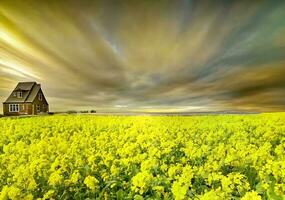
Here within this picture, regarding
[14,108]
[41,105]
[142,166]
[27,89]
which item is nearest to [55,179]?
[142,166]

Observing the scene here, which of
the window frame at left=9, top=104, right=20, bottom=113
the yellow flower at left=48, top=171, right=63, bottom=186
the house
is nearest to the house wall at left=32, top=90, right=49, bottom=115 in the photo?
the house

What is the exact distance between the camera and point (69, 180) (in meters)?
1.37

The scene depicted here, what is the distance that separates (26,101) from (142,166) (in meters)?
1.10

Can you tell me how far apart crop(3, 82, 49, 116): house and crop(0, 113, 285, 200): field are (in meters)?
0.16

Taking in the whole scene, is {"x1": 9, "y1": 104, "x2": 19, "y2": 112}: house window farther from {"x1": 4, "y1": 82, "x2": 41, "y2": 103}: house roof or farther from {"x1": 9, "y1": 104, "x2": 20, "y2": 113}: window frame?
{"x1": 4, "y1": 82, "x2": 41, "y2": 103}: house roof

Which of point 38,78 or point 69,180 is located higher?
point 38,78

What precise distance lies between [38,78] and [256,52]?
115 centimetres

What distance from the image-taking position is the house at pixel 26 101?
2.05m

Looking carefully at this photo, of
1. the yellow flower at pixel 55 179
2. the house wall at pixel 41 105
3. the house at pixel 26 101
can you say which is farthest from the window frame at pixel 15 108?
the yellow flower at pixel 55 179

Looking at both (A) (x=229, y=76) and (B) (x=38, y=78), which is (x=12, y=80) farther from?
(A) (x=229, y=76)

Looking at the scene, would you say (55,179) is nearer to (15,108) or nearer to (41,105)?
(41,105)

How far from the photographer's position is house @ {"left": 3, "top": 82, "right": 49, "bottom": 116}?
2055mm

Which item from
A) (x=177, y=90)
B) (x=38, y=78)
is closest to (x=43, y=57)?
(x=38, y=78)

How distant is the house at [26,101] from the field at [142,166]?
16 centimetres
